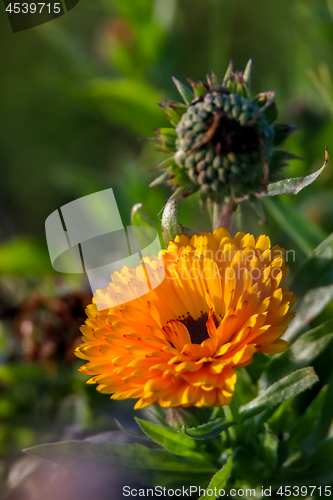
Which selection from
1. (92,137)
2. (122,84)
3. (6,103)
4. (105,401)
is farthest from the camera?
(92,137)

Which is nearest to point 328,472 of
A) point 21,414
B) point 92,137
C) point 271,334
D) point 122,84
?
point 271,334

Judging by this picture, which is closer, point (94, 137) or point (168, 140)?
point (168, 140)

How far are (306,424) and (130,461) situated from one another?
0.20m

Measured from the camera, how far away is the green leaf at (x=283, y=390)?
0.37 metres

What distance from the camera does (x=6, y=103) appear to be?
1211 millimetres

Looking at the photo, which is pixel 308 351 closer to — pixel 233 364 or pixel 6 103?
pixel 233 364

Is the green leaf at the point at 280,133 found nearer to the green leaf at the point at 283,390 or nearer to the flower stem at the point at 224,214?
the flower stem at the point at 224,214

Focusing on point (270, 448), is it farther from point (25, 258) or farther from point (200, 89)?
point (25, 258)

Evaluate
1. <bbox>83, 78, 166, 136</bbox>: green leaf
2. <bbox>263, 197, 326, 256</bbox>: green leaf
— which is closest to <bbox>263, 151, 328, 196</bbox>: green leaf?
<bbox>263, 197, 326, 256</bbox>: green leaf

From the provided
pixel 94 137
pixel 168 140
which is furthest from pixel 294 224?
pixel 94 137

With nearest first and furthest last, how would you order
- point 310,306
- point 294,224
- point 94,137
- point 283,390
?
point 283,390 < point 310,306 < point 294,224 < point 94,137

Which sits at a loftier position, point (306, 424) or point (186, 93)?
point (186, 93)

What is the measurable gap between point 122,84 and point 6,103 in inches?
18.7

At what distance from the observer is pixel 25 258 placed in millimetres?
905
